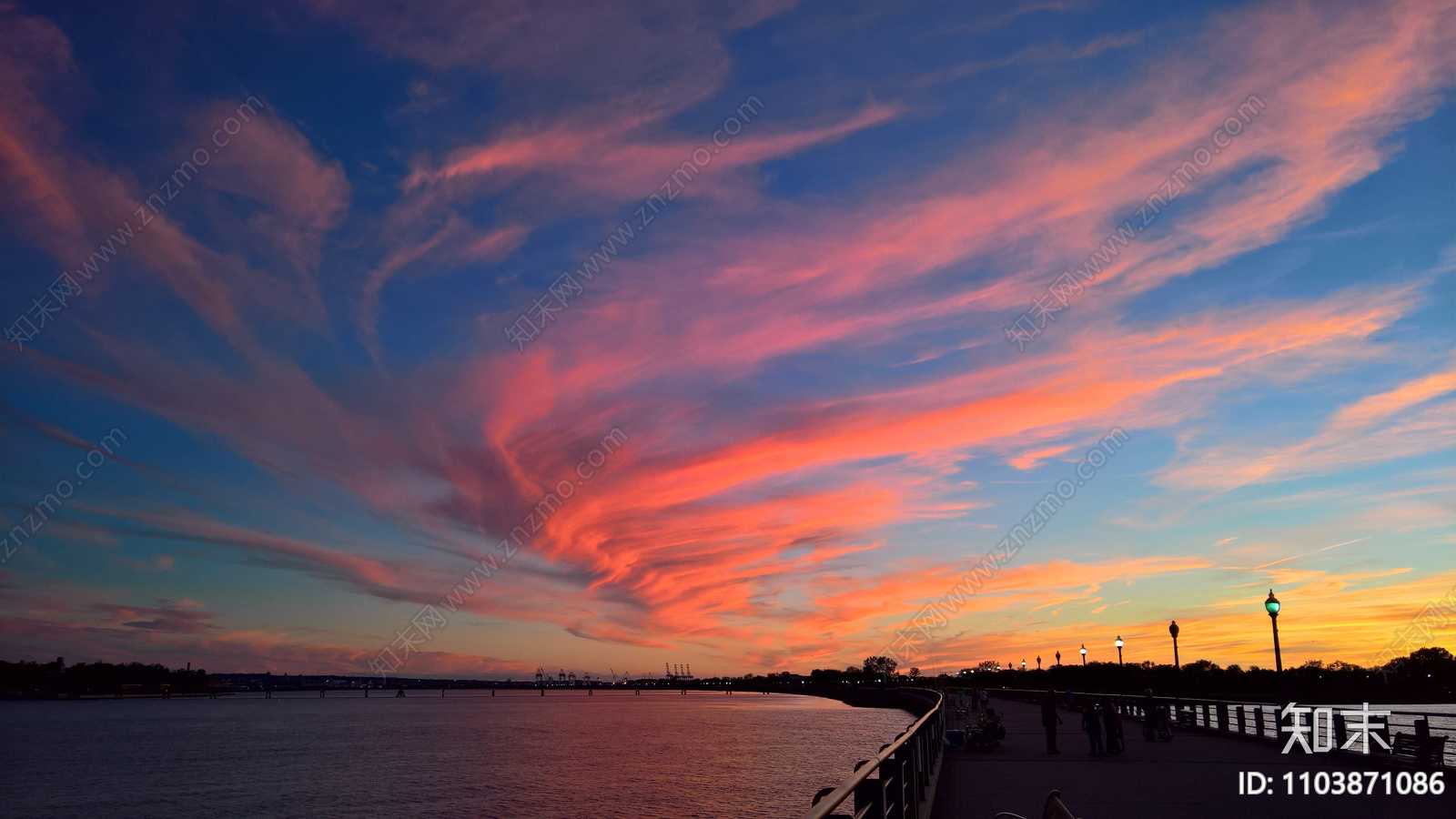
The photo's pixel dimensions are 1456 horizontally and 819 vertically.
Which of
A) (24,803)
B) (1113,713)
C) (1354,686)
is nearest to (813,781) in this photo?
(1113,713)

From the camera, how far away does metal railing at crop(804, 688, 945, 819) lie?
6345 mm

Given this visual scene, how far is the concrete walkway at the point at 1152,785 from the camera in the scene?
14.0 m

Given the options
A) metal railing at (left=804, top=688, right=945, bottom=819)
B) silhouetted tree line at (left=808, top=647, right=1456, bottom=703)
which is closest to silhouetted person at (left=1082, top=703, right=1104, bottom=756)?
metal railing at (left=804, top=688, right=945, bottom=819)

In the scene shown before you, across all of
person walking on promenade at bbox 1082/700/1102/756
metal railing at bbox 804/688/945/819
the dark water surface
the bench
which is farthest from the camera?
the dark water surface

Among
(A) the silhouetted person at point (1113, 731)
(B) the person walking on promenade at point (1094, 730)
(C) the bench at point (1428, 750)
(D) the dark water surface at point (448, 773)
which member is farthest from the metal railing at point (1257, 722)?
(D) the dark water surface at point (448, 773)

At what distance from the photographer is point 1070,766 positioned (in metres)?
20.9

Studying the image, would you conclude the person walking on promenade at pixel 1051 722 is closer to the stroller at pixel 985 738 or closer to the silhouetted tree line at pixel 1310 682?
the stroller at pixel 985 738

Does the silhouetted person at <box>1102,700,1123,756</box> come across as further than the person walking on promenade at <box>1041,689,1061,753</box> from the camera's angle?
No

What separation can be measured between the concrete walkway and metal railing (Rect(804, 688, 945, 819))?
822 mm

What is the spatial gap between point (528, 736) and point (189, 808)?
62228 mm

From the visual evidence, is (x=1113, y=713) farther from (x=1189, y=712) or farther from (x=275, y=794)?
(x=275, y=794)

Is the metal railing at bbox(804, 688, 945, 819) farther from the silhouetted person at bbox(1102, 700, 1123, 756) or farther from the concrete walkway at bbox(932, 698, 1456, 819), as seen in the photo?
the silhouetted person at bbox(1102, 700, 1123, 756)

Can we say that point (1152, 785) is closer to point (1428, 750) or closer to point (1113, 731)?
point (1428, 750)

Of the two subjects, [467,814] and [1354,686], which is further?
[1354,686]
